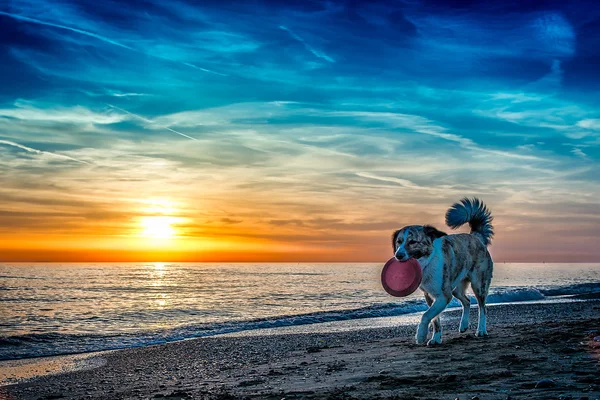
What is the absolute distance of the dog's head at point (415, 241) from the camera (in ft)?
32.1

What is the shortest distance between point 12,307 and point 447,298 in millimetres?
30758

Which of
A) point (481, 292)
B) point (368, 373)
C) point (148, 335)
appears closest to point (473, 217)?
point (481, 292)

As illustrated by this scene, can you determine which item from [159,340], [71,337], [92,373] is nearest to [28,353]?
[71,337]

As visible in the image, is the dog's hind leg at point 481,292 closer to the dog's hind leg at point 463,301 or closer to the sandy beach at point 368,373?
the dog's hind leg at point 463,301

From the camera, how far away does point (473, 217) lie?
11.8m

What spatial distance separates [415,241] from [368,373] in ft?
8.66

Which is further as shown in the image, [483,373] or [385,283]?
[385,283]

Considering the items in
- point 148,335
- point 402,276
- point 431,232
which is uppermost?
point 431,232

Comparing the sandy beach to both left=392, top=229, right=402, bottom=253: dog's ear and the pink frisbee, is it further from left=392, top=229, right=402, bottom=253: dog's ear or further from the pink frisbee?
left=392, top=229, right=402, bottom=253: dog's ear

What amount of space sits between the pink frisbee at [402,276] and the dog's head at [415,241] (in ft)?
0.58

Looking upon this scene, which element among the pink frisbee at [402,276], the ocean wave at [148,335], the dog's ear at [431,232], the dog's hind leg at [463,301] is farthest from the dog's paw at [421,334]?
the ocean wave at [148,335]

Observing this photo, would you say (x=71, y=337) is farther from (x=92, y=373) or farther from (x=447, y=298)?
(x=447, y=298)

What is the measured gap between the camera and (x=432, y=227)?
1009 cm

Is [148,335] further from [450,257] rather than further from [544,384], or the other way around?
[544,384]
